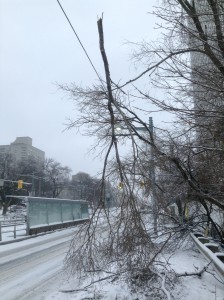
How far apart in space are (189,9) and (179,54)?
787mm

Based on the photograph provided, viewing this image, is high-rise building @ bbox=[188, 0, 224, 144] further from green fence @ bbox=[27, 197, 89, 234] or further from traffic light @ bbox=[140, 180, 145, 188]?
green fence @ bbox=[27, 197, 89, 234]

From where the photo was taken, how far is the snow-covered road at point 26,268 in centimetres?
1009

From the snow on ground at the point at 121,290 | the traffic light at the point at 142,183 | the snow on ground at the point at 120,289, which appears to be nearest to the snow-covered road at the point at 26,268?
the snow on ground at the point at 120,289

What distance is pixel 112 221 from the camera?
6.05 m

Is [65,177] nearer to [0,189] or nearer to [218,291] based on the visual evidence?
[0,189]

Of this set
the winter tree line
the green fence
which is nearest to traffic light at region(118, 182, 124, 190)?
the winter tree line

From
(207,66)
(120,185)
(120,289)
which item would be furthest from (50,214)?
(120,185)

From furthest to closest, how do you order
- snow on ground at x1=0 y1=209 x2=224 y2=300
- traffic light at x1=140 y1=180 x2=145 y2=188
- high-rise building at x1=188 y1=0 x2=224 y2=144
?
snow on ground at x1=0 y1=209 x2=224 y2=300
high-rise building at x1=188 y1=0 x2=224 y2=144
traffic light at x1=140 y1=180 x2=145 y2=188

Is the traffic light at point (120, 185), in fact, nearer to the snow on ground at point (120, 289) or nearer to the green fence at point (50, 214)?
the snow on ground at point (120, 289)

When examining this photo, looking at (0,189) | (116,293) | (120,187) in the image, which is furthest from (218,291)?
(0,189)

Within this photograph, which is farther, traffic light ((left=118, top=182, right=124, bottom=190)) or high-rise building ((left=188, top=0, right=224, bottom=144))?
high-rise building ((left=188, top=0, right=224, bottom=144))

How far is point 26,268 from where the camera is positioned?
1397 centimetres

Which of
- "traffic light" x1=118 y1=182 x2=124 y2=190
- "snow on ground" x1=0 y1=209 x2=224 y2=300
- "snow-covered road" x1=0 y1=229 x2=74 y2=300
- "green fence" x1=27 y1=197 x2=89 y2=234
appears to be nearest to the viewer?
"traffic light" x1=118 y1=182 x2=124 y2=190

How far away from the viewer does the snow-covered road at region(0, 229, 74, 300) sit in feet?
33.1
